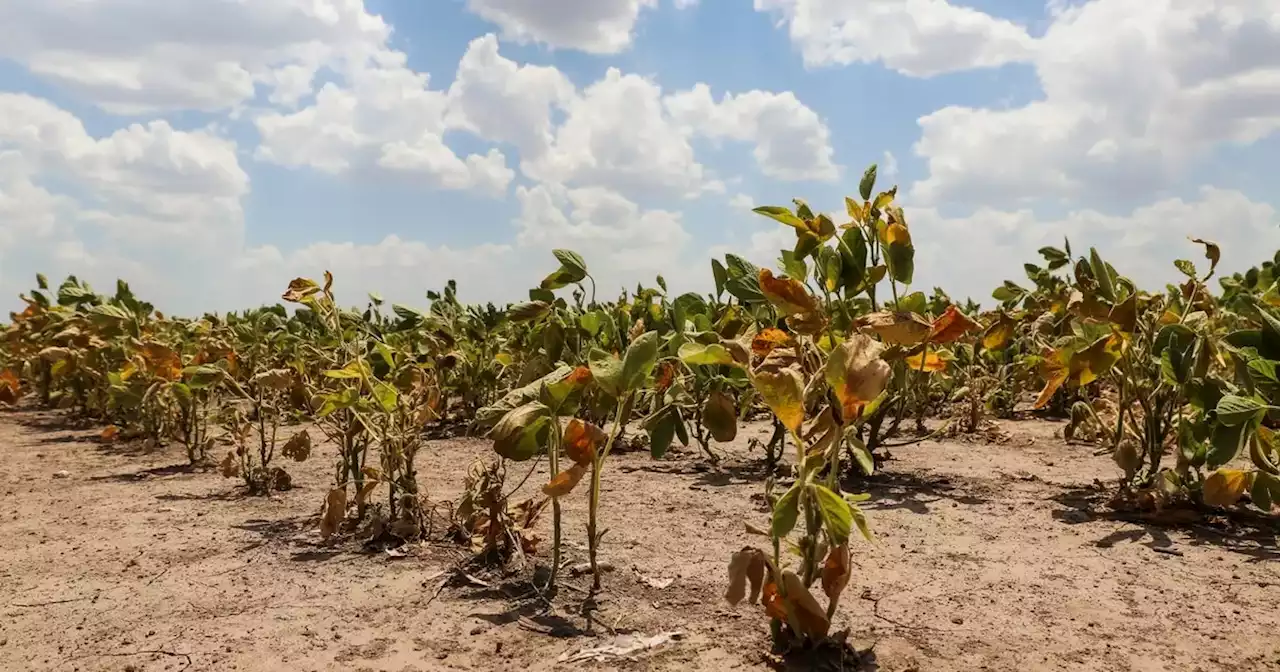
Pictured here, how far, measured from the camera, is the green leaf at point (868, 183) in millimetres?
2729

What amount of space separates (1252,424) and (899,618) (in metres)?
0.96

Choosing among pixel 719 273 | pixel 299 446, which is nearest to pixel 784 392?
pixel 719 273

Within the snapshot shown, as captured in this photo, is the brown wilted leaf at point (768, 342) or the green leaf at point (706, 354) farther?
the brown wilted leaf at point (768, 342)

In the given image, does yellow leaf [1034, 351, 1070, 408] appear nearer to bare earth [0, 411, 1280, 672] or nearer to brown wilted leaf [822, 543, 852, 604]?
bare earth [0, 411, 1280, 672]

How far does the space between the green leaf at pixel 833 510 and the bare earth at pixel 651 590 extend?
43 cm

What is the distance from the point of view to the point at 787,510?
4.62 ft

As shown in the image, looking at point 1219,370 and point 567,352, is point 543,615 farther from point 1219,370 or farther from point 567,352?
point 1219,370

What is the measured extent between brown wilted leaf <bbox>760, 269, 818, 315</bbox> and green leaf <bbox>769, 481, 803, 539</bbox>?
1.50ft

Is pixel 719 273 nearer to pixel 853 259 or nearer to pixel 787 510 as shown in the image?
pixel 853 259

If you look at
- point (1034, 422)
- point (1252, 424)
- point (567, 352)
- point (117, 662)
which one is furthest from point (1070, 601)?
point (1034, 422)

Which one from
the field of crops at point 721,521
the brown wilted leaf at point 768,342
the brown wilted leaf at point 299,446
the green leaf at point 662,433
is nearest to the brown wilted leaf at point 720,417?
the field of crops at point 721,521

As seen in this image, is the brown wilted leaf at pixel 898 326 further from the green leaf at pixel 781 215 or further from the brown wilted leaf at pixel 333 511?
the brown wilted leaf at pixel 333 511

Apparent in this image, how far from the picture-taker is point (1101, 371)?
238 centimetres

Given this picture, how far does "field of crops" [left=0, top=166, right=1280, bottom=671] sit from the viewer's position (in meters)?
1.75
